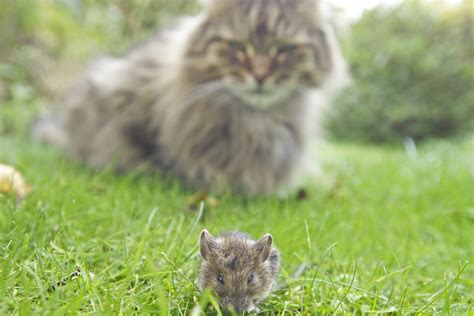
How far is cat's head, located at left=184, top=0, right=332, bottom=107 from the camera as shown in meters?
3.13

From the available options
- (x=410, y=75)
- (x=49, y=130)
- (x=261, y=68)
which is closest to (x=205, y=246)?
(x=261, y=68)

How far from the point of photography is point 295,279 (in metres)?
1.73

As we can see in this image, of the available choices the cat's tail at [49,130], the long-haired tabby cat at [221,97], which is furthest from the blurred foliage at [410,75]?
the long-haired tabby cat at [221,97]

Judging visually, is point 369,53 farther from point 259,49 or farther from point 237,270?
point 237,270

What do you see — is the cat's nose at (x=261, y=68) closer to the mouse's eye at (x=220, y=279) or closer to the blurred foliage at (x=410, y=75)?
the mouse's eye at (x=220, y=279)

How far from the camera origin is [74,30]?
804 cm

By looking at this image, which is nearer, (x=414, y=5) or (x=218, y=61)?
(x=218, y=61)

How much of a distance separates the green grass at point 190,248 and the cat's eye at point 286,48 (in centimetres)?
117

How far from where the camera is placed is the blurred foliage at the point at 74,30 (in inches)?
291

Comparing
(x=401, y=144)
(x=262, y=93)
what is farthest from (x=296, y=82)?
(x=401, y=144)

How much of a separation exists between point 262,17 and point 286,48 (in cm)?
29

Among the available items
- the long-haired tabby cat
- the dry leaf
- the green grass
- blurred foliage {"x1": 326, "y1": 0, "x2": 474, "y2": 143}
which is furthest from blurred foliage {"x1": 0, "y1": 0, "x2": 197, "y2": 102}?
the dry leaf

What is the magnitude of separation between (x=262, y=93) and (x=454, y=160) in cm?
391

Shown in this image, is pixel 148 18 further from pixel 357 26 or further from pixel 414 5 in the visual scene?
pixel 414 5
